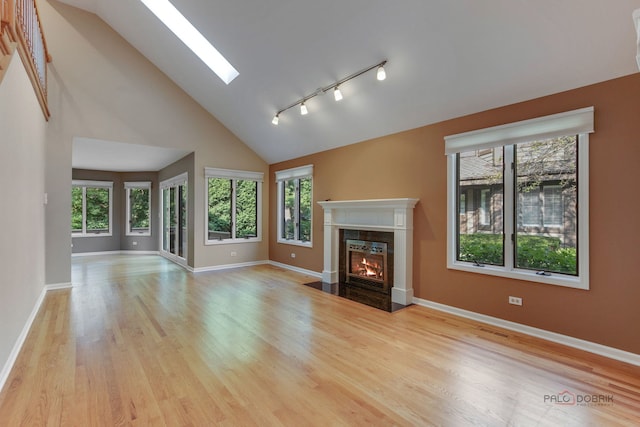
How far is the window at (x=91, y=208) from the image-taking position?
8.91 m

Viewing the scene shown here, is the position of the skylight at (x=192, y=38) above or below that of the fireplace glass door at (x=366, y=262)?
above

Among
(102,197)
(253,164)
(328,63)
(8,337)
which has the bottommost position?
(8,337)

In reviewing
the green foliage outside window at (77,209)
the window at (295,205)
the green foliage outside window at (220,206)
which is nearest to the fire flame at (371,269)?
the window at (295,205)

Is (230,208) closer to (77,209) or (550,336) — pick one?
(77,209)

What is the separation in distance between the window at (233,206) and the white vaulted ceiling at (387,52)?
1752mm

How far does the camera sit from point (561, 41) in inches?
105

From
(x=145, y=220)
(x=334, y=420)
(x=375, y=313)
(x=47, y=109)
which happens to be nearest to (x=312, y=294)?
(x=375, y=313)

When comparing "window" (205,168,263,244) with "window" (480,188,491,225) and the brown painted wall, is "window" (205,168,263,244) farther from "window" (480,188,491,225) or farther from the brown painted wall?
"window" (480,188,491,225)

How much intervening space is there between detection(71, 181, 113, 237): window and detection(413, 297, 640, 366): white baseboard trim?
985cm

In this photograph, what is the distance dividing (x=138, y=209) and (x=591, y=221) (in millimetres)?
10782

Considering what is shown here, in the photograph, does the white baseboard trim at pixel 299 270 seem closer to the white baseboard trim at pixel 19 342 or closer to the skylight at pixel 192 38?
the skylight at pixel 192 38

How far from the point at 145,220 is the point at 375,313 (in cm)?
861

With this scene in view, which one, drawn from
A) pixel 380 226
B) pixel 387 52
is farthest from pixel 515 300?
pixel 387 52

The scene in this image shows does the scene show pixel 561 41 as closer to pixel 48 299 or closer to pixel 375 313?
pixel 375 313
